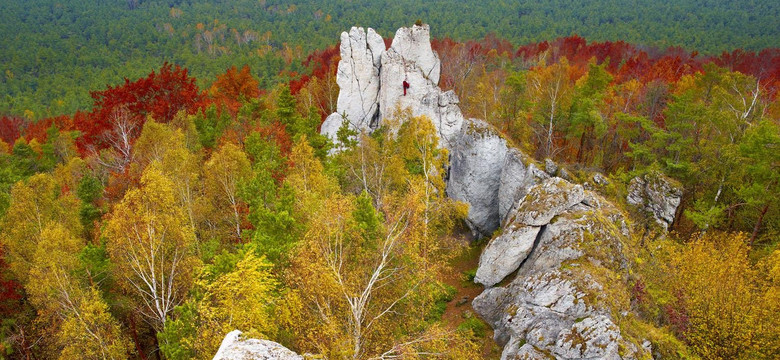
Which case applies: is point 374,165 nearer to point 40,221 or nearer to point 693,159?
point 40,221

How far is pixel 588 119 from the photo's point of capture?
112 feet

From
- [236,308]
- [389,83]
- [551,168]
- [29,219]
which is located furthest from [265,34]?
[236,308]

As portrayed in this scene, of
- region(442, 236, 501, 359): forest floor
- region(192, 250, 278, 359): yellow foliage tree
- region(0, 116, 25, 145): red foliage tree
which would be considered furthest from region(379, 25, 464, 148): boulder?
region(0, 116, 25, 145): red foliage tree

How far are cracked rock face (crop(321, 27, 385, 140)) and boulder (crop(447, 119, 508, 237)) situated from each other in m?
10.8

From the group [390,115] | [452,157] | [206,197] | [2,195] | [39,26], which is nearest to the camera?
[2,195]

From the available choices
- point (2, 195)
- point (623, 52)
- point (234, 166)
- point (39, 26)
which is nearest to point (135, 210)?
point (234, 166)

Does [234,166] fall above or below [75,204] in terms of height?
above

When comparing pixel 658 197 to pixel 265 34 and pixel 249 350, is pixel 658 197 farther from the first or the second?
pixel 265 34

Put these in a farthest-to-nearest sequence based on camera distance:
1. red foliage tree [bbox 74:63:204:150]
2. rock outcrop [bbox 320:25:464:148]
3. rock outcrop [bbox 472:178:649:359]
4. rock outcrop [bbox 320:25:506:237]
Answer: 1. red foliage tree [bbox 74:63:204:150]
2. rock outcrop [bbox 320:25:464:148]
3. rock outcrop [bbox 320:25:506:237]
4. rock outcrop [bbox 472:178:649:359]

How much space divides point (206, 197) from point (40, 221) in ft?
27.3

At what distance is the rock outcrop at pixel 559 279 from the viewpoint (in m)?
16.6

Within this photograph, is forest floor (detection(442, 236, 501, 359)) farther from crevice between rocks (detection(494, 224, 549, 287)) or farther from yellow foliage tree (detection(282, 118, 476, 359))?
yellow foliage tree (detection(282, 118, 476, 359))

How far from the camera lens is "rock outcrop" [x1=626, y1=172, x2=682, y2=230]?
92.8 ft

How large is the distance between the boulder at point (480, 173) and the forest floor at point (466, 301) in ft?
6.79
